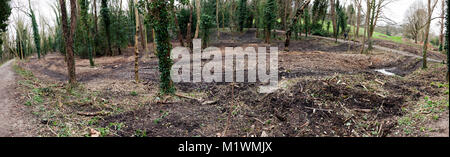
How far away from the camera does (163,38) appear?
782cm

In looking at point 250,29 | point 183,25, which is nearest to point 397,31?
point 250,29

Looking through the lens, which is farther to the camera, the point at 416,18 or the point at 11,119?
the point at 416,18

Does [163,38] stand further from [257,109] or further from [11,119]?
[11,119]

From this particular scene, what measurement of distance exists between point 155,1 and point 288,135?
5475 millimetres

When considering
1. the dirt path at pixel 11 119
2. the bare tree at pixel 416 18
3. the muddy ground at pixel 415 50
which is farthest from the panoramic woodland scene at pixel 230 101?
the bare tree at pixel 416 18

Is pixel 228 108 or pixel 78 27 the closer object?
pixel 228 108

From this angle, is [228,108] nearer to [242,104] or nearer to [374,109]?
[242,104]

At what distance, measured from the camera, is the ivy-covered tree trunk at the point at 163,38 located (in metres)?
7.56

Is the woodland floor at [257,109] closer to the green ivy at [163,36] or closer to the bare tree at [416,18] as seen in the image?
the green ivy at [163,36]

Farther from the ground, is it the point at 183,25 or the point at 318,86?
the point at 183,25

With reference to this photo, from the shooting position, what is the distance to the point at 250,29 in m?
29.4

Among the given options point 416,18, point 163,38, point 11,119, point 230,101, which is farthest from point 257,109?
point 416,18

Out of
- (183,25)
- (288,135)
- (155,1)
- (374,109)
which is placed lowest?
(288,135)
